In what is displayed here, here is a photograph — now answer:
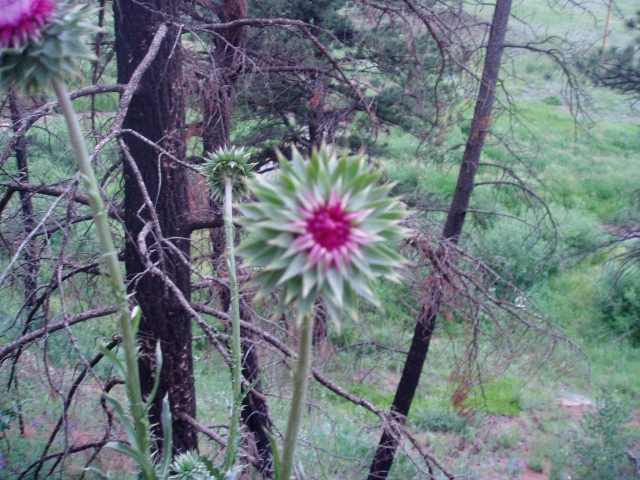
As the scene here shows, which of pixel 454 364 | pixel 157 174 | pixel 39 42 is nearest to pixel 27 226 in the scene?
pixel 157 174

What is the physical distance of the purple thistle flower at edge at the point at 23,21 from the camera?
1.34 metres

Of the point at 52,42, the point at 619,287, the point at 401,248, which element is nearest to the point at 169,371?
the point at 401,248

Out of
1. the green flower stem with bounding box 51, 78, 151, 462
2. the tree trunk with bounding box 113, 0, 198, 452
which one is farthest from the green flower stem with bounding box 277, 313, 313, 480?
the tree trunk with bounding box 113, 0, 198, 452

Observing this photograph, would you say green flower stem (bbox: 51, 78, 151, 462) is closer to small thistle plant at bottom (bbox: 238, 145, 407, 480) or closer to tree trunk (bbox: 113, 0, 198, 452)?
small thistle plant at bottom (bbox: 238, 145, 407, 480)

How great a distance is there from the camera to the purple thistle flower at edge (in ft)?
4.39

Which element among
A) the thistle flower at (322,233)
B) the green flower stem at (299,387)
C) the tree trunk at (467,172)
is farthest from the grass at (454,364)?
the thistle flower at (322,233)

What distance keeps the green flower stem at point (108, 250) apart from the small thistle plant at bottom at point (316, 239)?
32cm

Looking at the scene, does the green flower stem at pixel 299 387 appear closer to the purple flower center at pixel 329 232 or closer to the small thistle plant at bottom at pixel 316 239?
the small thistle plant at bottom at pixel 316 239

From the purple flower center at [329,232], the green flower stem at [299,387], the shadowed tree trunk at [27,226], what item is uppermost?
the purple flower center at [329,232]

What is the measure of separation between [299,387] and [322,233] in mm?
346

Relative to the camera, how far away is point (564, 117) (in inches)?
1185

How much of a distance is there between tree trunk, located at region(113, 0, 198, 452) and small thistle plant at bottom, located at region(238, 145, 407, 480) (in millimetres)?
2775

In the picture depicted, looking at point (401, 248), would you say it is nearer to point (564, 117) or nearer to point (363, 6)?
point (363, 6)

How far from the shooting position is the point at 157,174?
4.08 meters
